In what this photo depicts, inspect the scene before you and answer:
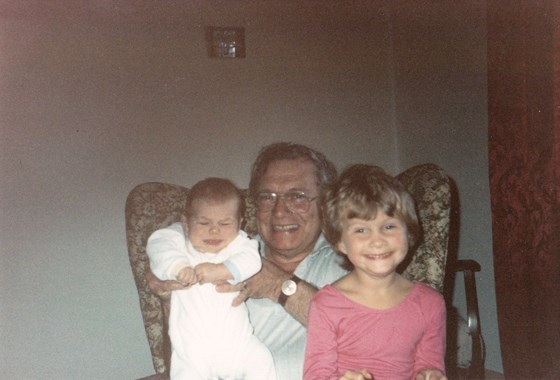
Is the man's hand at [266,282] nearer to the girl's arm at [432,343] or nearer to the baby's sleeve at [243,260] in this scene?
the baby's sleeve at [243,260]

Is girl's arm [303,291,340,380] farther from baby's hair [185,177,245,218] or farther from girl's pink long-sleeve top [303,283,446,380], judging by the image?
baby's hair [185,177,245,218]

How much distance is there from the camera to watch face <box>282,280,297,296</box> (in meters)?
1.60

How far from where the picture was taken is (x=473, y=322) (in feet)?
6.39

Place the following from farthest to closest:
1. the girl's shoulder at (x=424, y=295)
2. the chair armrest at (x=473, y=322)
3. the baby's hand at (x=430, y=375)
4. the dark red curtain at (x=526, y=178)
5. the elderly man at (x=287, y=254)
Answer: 1. the dark red curtain at (x=526, y=178)
2. the chair armrest at (x=473, y=322)
3. the elderly man at (x=287, y=254)
4. the girl's shoulder at (x=424, y=295)
5. the baby's hand at (x=430, y=375)

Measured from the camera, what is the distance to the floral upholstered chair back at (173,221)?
1.68 m

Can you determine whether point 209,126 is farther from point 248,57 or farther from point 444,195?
point 444,195

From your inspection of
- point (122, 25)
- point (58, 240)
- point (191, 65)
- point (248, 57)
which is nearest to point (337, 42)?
point (248, 57)

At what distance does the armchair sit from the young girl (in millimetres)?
301

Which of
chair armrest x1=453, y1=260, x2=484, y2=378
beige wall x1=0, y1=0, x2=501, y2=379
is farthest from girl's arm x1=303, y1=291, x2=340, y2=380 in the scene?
beige wall x1=0, y1=0, x2=501, y2=379

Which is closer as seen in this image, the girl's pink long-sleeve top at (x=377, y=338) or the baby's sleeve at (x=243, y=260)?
the girl's pink long-sleeve top at (x=377, y=338)

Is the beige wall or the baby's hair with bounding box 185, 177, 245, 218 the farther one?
the beige wall

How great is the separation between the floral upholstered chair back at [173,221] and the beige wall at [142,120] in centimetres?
83

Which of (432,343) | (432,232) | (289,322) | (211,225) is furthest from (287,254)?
(432,343)

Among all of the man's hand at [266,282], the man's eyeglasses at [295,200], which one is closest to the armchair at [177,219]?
the man's eyeglasses at [295,200]
